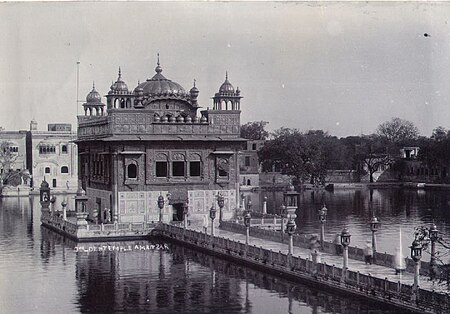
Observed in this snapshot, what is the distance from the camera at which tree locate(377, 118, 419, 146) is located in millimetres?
100938

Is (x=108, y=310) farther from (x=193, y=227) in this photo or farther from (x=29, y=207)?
(x=29, y=207)

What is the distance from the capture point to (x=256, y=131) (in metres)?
108

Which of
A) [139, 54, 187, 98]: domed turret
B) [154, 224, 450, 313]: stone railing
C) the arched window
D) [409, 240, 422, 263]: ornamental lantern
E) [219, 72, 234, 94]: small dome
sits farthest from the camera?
[139, 54, 187, 98]: domed turret

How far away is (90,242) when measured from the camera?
3950cm

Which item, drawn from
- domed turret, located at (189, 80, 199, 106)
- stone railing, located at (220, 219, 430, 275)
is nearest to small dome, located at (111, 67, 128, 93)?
domed turret, located at (189, 80, 199, 106)

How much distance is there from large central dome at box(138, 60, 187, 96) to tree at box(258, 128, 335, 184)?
120 feet

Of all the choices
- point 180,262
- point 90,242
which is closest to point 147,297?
point 180,262

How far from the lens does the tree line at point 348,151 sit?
84000 mm

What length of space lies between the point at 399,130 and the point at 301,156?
22.4 meters

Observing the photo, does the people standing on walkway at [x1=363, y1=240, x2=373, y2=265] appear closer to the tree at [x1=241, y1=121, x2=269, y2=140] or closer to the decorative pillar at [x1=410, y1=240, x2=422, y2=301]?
the decorative pillar at [x1=410, y1=240, x2=422, y2=301]

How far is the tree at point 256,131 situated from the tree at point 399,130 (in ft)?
50.5

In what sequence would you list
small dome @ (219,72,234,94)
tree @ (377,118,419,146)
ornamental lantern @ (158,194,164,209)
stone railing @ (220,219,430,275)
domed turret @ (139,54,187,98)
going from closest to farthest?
stone railing @ (220,219,430,275)
ornamental lantern @ (158,194,164,209)
small dome @ (219,72,234,94)
domed turret @ (139,54,187,98)
tree @ (377,118,419,146)

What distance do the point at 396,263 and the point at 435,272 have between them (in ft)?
5.59

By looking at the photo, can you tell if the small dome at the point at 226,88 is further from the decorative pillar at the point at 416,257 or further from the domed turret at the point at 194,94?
the decorative pillar at the point at 416,257
